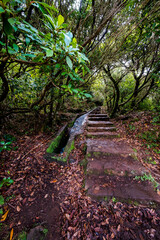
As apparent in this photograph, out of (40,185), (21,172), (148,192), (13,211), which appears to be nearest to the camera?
(13,211)

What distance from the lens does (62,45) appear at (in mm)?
1123

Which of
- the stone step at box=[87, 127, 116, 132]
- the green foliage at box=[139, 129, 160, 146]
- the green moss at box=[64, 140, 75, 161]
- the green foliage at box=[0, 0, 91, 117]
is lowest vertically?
the green moss at box=[64, 140, 75, 161]

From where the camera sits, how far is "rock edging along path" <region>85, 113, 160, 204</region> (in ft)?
6.56

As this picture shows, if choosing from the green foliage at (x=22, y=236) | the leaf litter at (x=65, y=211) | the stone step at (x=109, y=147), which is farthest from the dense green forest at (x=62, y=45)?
the green foliage at (x=22, y=236)

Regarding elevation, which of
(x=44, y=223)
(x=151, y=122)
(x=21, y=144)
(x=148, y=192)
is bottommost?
(x=44, y=223)

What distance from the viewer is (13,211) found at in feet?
5.81

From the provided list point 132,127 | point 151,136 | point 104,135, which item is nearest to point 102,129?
point 104,135

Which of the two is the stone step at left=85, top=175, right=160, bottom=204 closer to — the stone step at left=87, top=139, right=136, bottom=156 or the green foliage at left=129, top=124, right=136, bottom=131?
the stone step at left=87, top=139, right=136, bottom=156

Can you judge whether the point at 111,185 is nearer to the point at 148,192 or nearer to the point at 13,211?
the point at 148,192

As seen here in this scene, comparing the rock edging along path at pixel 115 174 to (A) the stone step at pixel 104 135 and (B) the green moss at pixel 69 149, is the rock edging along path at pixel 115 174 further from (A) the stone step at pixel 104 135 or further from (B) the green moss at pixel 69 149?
(B) the green moss at pixel 69 149

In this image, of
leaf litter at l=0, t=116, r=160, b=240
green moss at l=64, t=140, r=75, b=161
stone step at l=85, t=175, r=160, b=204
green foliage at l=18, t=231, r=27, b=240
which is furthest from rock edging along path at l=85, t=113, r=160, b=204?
green foliage at l=18, t=231, r=27, b=240

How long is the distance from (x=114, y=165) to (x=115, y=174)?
0.88 ft

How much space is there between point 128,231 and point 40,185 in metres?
1.96

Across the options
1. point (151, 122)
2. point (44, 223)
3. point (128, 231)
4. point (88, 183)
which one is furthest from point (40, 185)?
point (151, 122)
